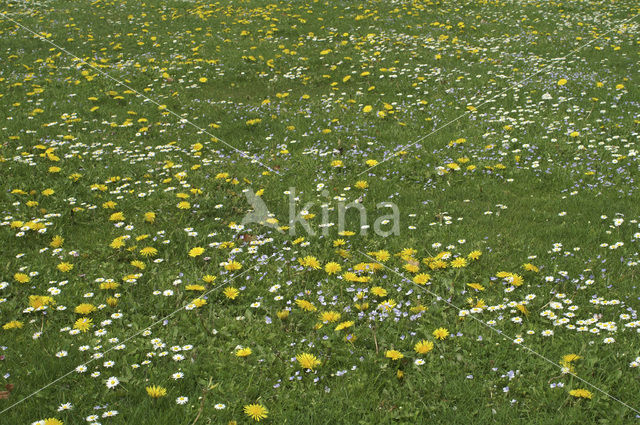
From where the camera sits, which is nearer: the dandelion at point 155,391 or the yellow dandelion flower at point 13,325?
the dandelion at point 155,391

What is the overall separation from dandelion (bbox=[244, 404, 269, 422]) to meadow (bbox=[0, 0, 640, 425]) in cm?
1

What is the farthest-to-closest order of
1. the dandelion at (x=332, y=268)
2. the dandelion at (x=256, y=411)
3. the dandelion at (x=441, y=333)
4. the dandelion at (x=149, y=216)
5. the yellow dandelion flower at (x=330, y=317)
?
the dandelion at (x=149, y=216)
the dandelion at (x=332, y=268)
the yellow dandelion flower at (x=330, y=317)
the dandelion at (x=441, y=333)
the dandelion at (x=256, y=411)

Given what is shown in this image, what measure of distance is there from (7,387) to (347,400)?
196 centimetres

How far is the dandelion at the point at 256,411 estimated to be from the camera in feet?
9.62

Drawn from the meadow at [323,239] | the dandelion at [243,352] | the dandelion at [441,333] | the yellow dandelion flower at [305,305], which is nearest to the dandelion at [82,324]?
the meadow at [323,239]

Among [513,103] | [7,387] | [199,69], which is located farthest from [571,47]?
[7,387]

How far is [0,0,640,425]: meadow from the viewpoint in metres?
3.15

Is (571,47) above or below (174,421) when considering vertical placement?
below

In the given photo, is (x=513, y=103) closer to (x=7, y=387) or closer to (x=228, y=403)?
(x=228, y=403)

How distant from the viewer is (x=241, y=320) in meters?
3.85

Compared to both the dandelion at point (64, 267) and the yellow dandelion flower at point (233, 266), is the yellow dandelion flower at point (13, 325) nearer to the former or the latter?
the dandelion at point (64, 267)

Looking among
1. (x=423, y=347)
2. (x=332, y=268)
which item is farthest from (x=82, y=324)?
(x=423, y=347)

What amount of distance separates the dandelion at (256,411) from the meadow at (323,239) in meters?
0.01

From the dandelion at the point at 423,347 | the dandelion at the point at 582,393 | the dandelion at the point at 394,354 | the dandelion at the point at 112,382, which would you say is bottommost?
the dandelion at the point at 423,347
